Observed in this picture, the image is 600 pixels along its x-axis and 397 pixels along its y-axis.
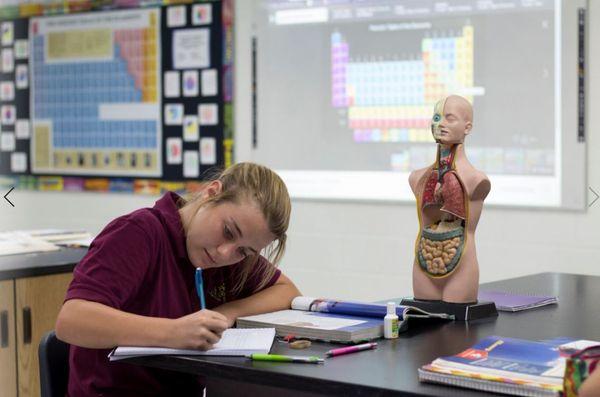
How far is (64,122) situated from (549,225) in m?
2.80

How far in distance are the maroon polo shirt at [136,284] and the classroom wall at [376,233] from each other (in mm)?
2199

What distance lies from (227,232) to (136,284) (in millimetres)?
194

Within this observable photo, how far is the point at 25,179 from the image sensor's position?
5203 mm

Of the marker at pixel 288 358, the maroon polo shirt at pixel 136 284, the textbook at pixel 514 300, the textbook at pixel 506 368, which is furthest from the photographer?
the textbook at pixel 514 300

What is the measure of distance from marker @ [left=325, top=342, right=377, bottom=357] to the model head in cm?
57

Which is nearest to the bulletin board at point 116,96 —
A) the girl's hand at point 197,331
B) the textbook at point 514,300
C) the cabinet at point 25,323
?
the cabinet at point 25,323

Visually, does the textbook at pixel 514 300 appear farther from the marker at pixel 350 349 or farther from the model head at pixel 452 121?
the marker at pixel 350 349

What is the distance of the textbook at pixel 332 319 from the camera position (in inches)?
65.7

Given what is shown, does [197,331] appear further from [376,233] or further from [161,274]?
[376,233]

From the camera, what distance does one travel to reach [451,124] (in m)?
2.00

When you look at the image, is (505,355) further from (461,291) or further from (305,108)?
(305,108)

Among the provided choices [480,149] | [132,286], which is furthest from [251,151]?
[132,286]

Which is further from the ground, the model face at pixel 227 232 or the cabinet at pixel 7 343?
the model face at pixel 227 232

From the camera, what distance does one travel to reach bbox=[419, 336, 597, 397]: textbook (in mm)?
1295
